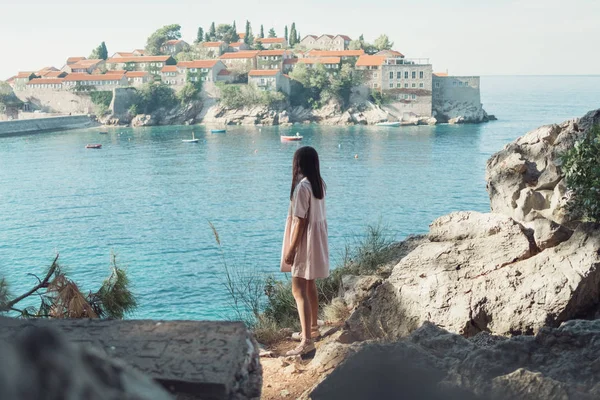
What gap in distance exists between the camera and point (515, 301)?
11.5ft

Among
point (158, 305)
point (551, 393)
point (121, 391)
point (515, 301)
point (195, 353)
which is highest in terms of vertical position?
point (121, 391)

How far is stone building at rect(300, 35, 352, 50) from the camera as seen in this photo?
7806cm

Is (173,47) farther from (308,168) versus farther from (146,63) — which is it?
(308,168)

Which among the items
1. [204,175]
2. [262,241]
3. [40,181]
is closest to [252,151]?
[204,175]

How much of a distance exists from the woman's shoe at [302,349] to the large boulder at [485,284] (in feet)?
0.91

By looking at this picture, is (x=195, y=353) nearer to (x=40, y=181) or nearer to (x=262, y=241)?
(x=262, y=241)

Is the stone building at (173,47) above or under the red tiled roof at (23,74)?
above

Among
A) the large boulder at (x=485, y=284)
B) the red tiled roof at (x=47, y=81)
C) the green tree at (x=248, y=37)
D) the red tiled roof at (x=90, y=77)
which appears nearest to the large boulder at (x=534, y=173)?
the large boulder at (x=485, y=284)

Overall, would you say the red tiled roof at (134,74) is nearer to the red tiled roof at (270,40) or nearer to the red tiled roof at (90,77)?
the red tiled roof at (90,77)

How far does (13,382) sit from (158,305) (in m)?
13.6

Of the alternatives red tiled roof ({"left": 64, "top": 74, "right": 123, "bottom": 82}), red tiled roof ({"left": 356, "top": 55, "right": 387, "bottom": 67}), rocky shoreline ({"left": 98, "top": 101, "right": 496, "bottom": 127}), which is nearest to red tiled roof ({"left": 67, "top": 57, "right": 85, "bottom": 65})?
red tiled roof ({"left": 64, "top": 74, "right": 123, "bottom": 82})

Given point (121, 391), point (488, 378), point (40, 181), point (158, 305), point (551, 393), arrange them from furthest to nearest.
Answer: point (40, 181) < point (158, 305) < point (488, 378) < point (551, 393) < point (121, 391)

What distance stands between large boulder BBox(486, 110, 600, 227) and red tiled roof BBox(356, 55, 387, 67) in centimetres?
6122

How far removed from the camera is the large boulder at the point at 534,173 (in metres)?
5.05
